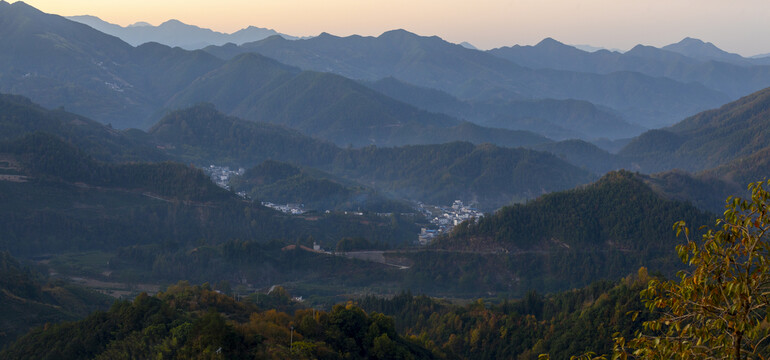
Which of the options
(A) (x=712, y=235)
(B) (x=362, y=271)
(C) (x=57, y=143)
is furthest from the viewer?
(C) (x=57, y=143)

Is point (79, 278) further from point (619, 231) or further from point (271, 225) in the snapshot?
point (619, 231)

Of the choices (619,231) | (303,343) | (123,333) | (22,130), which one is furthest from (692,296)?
(22,130)

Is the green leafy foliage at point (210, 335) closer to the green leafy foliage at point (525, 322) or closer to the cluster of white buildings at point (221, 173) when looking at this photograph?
the green leafy foliage at point (525, 322)

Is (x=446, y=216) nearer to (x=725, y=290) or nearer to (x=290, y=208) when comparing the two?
(x=290, y=208)

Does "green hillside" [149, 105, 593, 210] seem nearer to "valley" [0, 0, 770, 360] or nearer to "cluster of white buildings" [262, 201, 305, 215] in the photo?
"valley" [0, 0, 770, 360]

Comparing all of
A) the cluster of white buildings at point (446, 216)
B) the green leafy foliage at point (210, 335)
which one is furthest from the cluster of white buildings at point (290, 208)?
the green leafy foliage at point (210, 335)

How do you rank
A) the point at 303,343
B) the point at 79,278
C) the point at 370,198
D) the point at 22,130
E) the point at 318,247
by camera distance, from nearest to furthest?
the point at 303,343 < the point at 79,278 < the point at 318,247 < the point at 22,130 < the point at 370,198

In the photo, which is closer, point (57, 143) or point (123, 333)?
point (123, 333)

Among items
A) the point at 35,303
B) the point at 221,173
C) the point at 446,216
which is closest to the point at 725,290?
the point at 35,303
